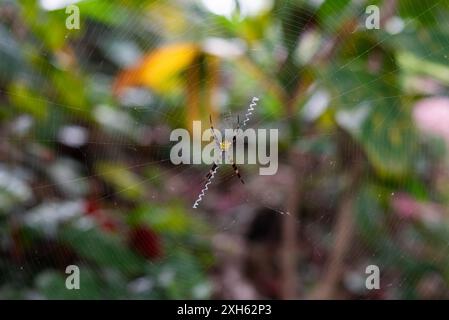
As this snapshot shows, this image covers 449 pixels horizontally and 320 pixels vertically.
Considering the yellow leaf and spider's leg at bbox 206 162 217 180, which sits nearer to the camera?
the yellow leaf

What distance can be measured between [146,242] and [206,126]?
0.25m

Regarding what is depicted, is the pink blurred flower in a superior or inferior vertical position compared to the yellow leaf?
inferior

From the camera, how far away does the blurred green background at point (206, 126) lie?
1.29 metres

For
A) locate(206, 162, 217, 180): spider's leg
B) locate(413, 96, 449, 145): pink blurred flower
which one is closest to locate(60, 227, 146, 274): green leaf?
locate(206, 162, 217, 180): spider's leg

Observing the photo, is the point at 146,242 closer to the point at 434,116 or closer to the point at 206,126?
the point at 206,126

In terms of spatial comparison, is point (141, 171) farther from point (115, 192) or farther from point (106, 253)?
point (106, 253)

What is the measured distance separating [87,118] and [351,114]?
1.56ft

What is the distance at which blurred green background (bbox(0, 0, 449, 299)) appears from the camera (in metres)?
1.29

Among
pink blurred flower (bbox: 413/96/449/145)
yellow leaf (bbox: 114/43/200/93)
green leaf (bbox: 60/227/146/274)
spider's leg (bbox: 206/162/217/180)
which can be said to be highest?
yellow leaf (bbox: 114/43/200/93)

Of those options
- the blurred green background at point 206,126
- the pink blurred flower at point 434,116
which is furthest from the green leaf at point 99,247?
→ the pink blurred flower at point 434,116

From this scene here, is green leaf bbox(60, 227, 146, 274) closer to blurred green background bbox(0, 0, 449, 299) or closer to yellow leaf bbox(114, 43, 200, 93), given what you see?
blurred green background bbox(0, 0, 449, 299)

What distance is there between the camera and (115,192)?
4.65ft
